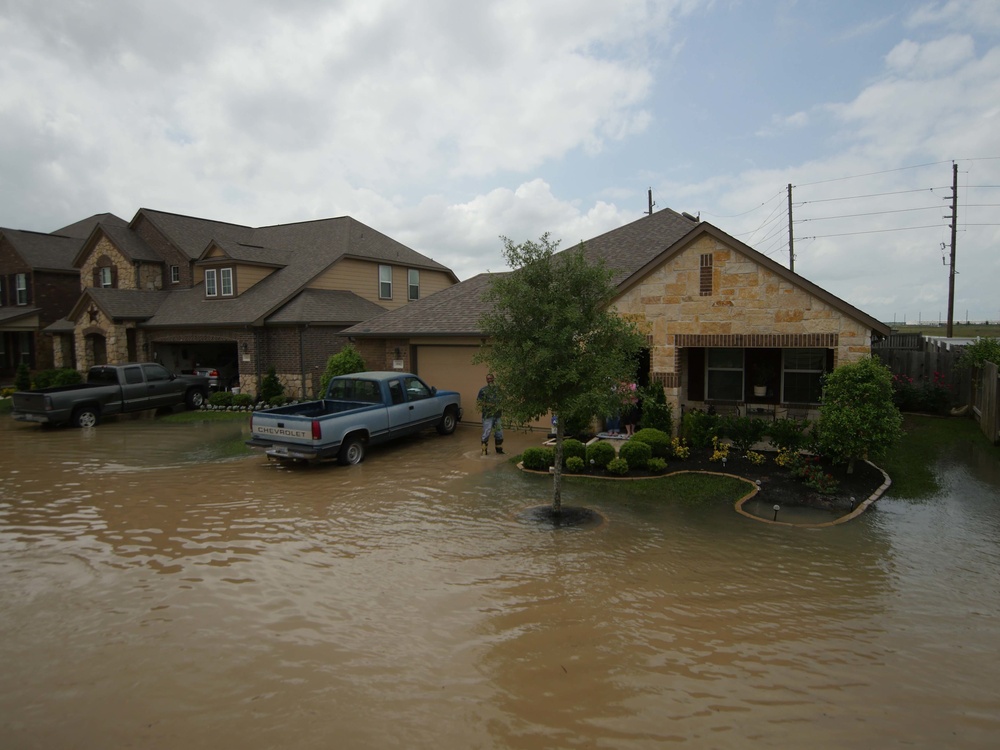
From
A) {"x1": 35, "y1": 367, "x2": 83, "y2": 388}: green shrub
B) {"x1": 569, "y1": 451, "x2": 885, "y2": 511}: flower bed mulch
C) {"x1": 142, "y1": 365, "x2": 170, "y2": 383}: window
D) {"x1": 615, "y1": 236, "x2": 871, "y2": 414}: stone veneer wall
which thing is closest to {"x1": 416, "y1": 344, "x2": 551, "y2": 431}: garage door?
{"x1": 615, "y1": 236, "x2": 871, "y2": 414}: stone veneer wall

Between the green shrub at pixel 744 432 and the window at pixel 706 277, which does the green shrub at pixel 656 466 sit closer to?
the green shrub at pixel 744 432

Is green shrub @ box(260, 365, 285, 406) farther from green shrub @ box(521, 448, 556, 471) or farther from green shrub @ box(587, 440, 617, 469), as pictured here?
green shrub @ box(587, 440, 617, 469)

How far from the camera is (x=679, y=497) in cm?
1016

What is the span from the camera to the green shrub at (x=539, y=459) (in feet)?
39.9

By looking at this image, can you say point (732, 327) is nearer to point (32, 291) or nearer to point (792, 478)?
point (792, 478)

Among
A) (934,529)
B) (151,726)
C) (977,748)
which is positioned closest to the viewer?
(977,748)

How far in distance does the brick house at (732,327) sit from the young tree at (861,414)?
3.43 feet

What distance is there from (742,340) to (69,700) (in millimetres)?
11849

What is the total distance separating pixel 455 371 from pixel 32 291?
26.1 meters

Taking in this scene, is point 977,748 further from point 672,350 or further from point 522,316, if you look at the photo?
point 672,350

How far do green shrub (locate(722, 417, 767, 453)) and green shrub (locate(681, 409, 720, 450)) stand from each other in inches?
11.6

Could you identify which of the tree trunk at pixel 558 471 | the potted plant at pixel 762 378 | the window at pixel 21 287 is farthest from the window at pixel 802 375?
the window at pixel 21 287

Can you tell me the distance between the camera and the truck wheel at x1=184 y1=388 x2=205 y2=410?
22.0 metres

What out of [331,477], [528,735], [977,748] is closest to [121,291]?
[331,477]
